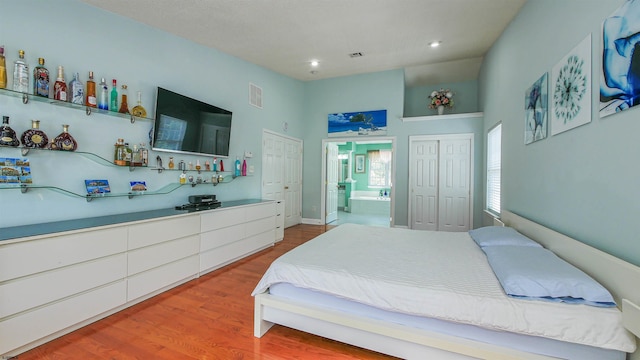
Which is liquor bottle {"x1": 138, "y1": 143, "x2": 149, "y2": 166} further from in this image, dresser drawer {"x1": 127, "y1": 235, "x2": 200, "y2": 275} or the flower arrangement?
the flower arrangement

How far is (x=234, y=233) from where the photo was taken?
3410 mm

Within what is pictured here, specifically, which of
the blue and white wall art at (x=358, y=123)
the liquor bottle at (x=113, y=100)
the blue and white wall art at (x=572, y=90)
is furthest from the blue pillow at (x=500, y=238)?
the liquor bottle at (x=113, y=100)

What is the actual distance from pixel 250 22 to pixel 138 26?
4.12 feet

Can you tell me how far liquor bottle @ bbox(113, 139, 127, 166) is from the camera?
2.63 metres

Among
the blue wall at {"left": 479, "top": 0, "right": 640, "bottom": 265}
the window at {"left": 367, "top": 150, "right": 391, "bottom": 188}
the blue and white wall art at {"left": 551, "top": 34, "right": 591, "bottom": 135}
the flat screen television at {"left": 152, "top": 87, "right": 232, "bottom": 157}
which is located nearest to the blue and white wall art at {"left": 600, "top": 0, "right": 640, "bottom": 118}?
the blue wall at {"left": 479, "top": 0, "right": 640, "bottom": 265}

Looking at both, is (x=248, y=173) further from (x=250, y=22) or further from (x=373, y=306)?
(x=373, y=306)

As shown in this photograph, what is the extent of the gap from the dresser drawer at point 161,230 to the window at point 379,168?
6.83 m

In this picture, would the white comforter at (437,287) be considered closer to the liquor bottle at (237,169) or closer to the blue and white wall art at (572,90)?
the blue and white wall art at (572,90)

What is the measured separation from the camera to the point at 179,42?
3.35 meters

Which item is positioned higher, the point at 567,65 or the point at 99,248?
the point at 567,65

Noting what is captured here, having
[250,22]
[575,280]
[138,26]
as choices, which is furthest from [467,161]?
[138,26]

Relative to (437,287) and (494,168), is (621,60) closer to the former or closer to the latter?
(437,287)

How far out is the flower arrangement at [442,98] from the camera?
16.9ft

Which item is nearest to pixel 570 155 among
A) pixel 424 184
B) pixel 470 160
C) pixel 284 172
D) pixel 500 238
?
pixel 500 238
